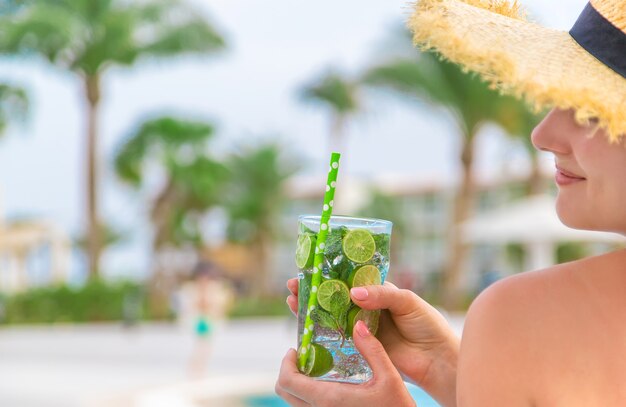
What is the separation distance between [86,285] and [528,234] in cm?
1049

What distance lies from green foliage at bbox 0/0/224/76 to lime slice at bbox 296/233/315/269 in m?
21.4

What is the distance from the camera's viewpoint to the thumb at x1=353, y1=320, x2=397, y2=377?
52.2 inches

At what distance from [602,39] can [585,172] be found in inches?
6.2

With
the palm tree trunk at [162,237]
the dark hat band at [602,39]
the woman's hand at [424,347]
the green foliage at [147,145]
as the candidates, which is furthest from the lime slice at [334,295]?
the palm tree trunk at [162,237]

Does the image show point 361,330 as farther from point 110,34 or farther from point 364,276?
point 110,34

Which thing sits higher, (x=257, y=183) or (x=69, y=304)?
(x=257, y=183)

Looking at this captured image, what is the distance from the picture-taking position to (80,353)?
1552 cm

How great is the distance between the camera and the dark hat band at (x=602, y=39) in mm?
1057

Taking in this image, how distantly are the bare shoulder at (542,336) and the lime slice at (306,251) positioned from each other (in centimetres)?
47

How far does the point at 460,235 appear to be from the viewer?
78.9 feet

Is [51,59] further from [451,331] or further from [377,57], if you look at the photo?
[451,331]

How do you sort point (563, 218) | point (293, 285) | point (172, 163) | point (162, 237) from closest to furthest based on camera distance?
point (563, 218) → point (293, 285) → point (172, 163) → point (162, 237)

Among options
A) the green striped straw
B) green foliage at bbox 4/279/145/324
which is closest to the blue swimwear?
the green striped straw

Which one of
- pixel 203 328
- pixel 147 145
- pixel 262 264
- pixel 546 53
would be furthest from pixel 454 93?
pixel 546 53
